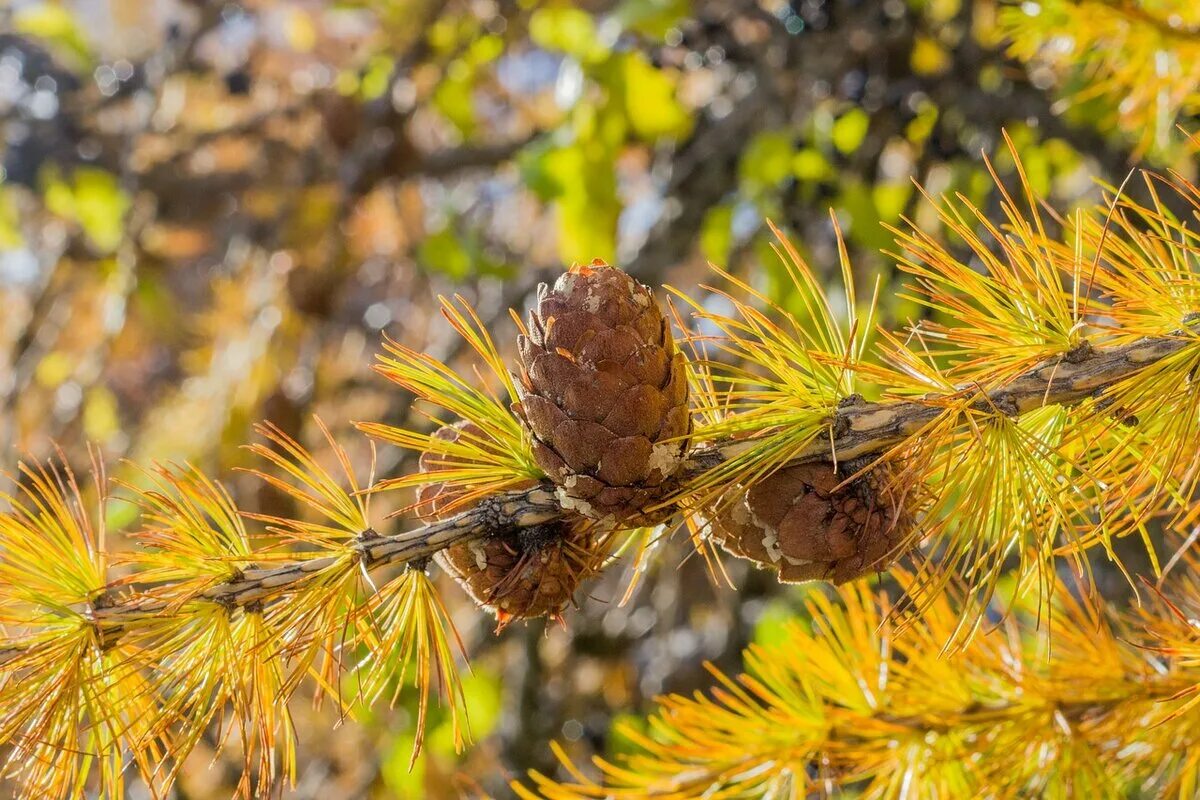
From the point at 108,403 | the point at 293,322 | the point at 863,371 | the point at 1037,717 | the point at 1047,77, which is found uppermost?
the point at 863,371

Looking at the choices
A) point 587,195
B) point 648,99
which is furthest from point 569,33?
point 587,195

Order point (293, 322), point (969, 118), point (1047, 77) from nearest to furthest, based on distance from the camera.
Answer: point (969, 118) → point (1047, 77) → point (293, 322)

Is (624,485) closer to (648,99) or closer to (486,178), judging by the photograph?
(648,99)

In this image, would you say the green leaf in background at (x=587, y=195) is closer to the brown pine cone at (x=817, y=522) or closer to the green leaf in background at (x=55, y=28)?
the brown pine cone at (x=817, y=522)

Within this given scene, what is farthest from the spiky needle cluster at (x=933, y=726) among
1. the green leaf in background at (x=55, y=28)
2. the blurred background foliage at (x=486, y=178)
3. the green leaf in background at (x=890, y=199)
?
the green leaf in background at (x=55, y=28)

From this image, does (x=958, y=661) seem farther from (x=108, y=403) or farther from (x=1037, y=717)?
(x=108, y=403)

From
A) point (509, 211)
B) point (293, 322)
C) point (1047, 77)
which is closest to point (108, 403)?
point (293, 322)

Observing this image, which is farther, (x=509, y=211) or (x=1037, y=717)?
(x=509, y=211)

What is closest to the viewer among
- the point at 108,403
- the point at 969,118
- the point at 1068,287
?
the point at 1068,287
